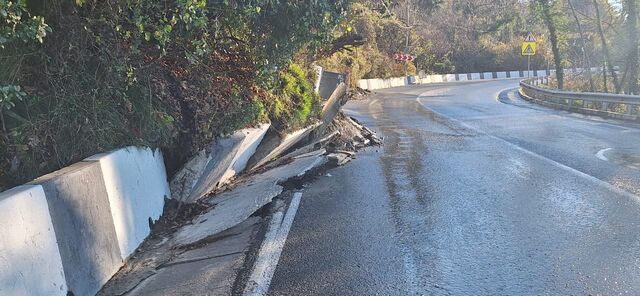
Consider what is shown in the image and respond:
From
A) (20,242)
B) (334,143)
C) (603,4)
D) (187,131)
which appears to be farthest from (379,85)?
(20,242)

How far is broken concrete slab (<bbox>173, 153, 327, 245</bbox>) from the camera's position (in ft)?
21.0

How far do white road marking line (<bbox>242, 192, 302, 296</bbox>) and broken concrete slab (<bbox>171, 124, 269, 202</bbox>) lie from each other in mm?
1200

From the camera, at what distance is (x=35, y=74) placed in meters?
5.76

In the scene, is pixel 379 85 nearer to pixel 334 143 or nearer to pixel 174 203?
pixel 334 143

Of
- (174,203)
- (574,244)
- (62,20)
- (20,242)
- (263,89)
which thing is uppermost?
(62,20)

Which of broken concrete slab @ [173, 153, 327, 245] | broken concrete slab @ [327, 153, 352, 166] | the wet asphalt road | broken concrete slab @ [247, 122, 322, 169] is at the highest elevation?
broken concrete slab @ [247, 122, 322, 169]

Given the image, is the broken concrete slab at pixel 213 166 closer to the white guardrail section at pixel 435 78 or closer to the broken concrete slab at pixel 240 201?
the broken concrete slab at pixel 240 201

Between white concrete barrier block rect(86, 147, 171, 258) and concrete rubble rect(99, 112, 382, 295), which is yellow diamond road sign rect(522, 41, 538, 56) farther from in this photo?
white concrete barrier block rect(86, 147, 171, 258)

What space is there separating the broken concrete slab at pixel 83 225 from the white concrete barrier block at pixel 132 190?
0.50ft

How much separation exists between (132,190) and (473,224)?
3.54 meters

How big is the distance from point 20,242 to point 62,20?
117 inches

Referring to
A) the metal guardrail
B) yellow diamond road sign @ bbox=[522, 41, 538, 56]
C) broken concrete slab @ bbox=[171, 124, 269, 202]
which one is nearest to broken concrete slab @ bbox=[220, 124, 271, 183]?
broken concrete slab @ bbox=[171, 124, 269, 202]

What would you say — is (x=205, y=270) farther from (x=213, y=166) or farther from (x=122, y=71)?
(x=213, y=166)

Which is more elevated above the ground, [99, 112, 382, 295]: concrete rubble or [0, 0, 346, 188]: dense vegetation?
[0, 0, 346, 188]: dense vegetation
